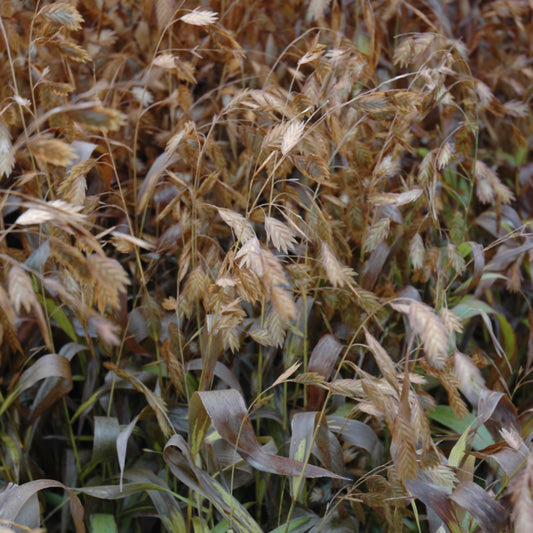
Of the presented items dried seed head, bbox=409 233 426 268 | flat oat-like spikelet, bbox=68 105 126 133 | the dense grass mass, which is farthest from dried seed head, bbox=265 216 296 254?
dried seed head, bbox=409 233 426 268

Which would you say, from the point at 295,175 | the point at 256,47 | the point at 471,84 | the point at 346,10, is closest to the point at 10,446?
the point at 295,175

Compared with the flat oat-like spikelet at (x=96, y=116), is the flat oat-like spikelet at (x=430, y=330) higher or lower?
lower

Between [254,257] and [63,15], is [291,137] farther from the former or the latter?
[63,15]

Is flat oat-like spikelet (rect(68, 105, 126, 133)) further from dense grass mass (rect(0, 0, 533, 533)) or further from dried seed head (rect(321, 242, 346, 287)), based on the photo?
dried seed head (rect(321, 242, 346, 287))

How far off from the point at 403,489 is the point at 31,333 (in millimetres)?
681

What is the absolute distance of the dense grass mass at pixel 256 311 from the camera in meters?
0.76

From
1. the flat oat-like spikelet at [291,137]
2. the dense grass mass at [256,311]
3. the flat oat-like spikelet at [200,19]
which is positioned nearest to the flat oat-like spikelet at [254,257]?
the dense grass mass at [256,311]

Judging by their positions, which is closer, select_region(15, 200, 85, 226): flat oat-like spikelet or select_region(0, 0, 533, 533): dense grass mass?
select_region(15, 200, 85, 226): flat oat-like spikelet

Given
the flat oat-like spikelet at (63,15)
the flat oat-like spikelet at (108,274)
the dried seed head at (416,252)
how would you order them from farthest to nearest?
the dried seed head at (416,252)
the flat oat-like spikelet at (63,15)
the flat oat-like spikelet at (108,274)

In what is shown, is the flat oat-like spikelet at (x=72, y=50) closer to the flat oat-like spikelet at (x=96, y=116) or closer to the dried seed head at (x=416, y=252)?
the flat oat-like spikelet at (x=96, y=116)

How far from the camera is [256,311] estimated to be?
116cm

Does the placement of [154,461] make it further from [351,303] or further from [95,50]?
[95,50]

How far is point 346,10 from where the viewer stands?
1.66 meters

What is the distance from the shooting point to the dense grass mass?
0.76 meters
